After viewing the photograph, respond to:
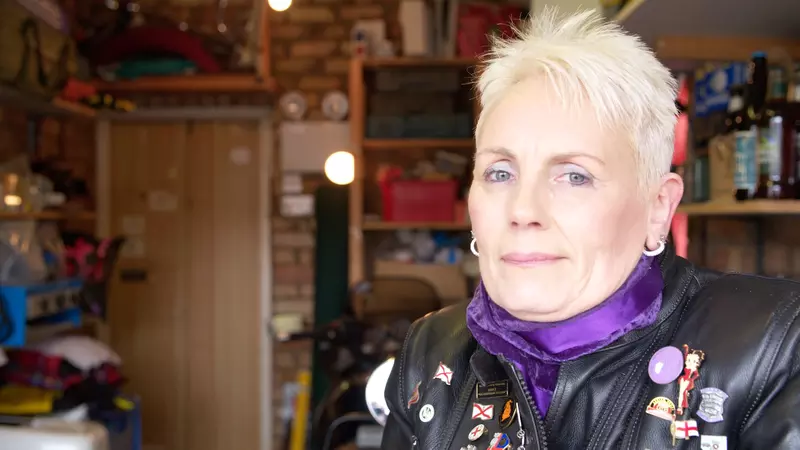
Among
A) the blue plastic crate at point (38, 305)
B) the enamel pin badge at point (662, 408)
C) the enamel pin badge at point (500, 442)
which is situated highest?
the enamel pin badge at point (662, 408)

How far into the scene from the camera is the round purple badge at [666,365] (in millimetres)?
759

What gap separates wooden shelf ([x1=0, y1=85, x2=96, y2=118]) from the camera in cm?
249

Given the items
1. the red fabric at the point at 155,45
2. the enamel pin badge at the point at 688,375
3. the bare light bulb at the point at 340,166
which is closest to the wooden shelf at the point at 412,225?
the bare light bulb at the point at 340,166

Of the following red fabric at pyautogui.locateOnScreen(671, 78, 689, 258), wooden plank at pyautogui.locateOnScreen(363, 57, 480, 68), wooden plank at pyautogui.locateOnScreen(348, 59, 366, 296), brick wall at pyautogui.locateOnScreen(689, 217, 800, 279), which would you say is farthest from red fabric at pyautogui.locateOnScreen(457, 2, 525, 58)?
brick wall at pyautogui.locateOnScreen(689, 217, 800, 279)

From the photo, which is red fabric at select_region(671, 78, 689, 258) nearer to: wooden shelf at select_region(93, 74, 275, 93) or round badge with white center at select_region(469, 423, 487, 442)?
round badge with white center at select_region(469, 423, 487, 442)

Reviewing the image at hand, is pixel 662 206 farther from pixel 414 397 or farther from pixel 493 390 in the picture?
pixel 414 397

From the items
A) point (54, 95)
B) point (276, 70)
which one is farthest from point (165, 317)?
point (54, 95)

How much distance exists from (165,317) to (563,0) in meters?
2.90

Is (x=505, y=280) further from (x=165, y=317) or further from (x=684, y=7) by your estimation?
(x=165, y=317)

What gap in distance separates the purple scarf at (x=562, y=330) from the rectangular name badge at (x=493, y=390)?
44 mm

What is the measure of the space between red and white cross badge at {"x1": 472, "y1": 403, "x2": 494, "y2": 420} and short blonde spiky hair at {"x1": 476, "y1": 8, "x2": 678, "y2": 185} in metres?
0.32

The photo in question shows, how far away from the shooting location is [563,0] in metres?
2.07

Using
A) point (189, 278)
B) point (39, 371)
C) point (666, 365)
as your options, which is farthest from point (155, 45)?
point (666, 365)

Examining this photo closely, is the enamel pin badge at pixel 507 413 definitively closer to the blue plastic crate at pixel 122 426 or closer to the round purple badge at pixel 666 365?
the round purple badge at pixel 666 365
